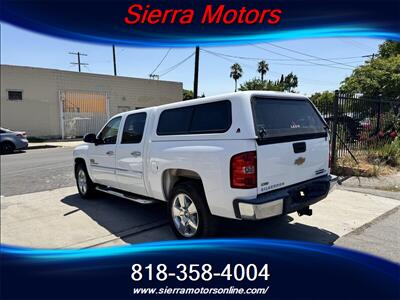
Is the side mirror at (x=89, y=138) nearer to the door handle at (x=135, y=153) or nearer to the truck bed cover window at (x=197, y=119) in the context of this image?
the door handle at (x=135, y=153)

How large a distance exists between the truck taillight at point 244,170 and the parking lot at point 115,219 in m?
1.12

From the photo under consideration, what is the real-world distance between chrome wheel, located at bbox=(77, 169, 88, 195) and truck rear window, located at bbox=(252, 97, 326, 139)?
383cm

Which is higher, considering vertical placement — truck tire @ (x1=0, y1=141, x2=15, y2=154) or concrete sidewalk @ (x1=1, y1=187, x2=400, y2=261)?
truck tire @ (x1=0, y1=141, x2=15, y2=154)

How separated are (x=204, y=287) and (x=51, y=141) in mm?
1981

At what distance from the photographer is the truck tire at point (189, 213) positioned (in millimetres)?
3986

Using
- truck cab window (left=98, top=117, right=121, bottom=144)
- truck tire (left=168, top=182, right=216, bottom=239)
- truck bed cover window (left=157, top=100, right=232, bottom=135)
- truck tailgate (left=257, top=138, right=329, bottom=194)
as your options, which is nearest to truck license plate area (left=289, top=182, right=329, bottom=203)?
truck tailgate (left=257, top=138, right=329, bottom=194)

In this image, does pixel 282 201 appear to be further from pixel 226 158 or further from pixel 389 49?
pixel 389 49

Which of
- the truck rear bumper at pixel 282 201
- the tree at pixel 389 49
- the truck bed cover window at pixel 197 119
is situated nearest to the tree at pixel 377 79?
the tree at pixel 389 49

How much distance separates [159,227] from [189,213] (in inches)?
32.3

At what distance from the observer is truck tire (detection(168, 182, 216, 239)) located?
399cm

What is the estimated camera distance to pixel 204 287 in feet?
10.3

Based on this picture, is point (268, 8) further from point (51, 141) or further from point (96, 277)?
point (96, 277)

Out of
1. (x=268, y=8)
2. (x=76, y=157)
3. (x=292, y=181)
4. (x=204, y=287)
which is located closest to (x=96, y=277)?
(x=204, y=287)

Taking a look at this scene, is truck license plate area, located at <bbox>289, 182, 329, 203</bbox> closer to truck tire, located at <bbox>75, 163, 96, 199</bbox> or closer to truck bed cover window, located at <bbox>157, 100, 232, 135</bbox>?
truck bed cover window, located at <bbox>157, 100, 232, 135</bbox>
